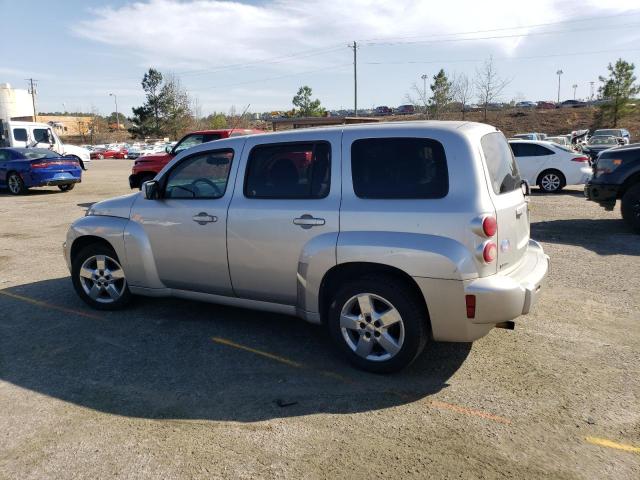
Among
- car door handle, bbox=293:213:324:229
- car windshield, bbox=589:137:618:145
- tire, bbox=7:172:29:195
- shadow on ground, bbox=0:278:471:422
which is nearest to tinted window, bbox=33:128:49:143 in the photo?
tire, bbox=7:172:29:195

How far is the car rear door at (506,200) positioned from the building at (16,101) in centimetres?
8619

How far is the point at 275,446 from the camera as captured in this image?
323 centimetres

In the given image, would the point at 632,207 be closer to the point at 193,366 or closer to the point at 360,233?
the point at 360,233

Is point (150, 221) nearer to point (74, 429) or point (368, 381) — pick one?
point (74, 429)

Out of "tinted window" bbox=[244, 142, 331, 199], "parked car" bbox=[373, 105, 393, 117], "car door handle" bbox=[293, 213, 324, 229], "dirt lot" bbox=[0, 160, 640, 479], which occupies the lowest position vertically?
"dirt lot" bbox=[0, 160, 640, 479]

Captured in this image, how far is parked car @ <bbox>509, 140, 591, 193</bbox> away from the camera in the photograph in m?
15.2

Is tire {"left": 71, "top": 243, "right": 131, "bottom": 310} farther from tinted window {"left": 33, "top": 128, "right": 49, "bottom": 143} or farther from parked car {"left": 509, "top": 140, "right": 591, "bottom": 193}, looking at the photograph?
tinted window {"left": 33, "top": 128, "right": 49, "bottom": 143}

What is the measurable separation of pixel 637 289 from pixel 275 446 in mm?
4888

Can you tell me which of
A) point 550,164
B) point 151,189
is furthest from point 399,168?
point 550,164

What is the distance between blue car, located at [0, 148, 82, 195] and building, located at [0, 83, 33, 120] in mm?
69240

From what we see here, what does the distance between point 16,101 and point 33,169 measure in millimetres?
79712

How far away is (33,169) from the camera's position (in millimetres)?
16688

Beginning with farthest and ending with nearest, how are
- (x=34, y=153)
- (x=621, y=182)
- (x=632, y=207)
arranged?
(x=34, y=153) < (x=621, y=182) < (x=632, y=207)

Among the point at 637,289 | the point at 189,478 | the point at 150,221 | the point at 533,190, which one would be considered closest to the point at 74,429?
the point at 189,478
